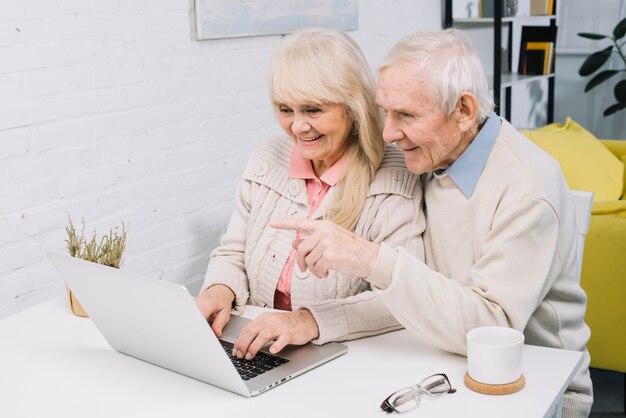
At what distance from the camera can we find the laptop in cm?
131

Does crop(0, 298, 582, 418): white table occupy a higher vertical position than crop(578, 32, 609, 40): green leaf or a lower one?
lower

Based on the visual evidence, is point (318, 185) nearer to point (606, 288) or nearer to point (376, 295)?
point (376, 295)

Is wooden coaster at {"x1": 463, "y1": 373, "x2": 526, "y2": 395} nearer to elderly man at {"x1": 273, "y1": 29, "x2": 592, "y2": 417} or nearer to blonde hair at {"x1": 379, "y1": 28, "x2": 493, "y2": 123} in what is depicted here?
elderly man at {"x1": 273, "y1": 29, "x2": 592, "y2": 417}

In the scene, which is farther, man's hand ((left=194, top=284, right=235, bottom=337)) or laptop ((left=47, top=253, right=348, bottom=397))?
man's hand ((left=194, top=284, right=235, bottom=337))

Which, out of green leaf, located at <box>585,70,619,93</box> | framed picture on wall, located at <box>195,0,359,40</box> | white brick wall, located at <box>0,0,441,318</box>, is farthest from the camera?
green leaf, located at <box>585,70,619,93</box>

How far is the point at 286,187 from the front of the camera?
1934 millimetres

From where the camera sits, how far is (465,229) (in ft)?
5.48

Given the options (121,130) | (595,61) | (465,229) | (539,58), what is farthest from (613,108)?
(465,229)

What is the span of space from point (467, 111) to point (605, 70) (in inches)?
167

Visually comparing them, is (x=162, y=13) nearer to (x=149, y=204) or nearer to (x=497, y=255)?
(x=149, y=204)

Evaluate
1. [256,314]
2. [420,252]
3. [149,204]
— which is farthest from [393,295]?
[149,204]

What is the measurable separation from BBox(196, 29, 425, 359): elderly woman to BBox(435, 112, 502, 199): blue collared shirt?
6.0 inches

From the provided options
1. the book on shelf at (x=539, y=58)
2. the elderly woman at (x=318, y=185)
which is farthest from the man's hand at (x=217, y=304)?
the book on shelf at (x=539, y=58)

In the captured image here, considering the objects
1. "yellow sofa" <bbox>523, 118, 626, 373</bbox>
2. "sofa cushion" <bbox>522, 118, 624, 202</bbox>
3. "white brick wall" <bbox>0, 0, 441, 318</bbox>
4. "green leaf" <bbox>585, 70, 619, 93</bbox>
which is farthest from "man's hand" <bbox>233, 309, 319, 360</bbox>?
"green leaf" <bbox>585, 70, 619, 93</bbox>
